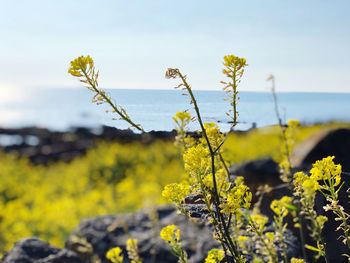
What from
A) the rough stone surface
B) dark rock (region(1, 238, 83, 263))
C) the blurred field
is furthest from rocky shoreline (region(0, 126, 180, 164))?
dark rock (region(1, 238, 83, 263))

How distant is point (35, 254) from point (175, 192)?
3026 mm

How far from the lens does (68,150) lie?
52.8 feet

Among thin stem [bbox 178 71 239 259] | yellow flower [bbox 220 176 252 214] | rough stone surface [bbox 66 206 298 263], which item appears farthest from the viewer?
rough stone surface [bbox 66 206 298 263]

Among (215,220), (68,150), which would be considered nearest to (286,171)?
(215,220)

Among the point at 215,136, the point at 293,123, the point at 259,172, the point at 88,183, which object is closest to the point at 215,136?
the point at 215,136

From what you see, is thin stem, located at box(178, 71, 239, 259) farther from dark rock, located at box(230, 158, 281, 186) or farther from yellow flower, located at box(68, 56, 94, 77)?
dark rock, located at box(230, 158, 281, 186)

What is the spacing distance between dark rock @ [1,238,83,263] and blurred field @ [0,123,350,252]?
0.77 meters

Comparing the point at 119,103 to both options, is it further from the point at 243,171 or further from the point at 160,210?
the point at 243,171

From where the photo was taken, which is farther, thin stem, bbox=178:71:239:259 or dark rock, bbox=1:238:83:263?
dark rock, bbox=1:238:83:263

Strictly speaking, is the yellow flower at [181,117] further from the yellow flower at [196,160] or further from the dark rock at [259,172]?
the dark rock at [259,172]

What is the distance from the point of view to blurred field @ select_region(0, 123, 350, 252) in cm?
863

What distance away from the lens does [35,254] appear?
199 inches

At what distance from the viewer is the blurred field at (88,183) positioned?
8633mm

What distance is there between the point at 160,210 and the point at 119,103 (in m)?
3.87
